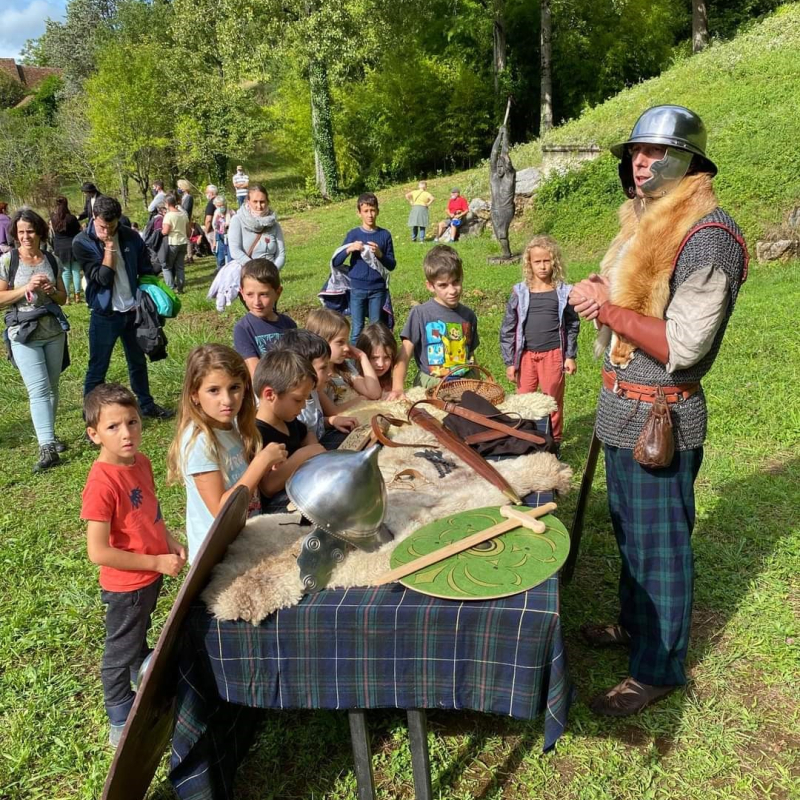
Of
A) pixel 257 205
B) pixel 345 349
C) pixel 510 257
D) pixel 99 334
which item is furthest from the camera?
pixel 510 257

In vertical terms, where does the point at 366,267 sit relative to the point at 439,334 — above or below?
above

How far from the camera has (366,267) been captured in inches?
250

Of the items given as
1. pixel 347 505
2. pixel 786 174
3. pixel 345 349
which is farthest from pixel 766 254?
pixel 347 505

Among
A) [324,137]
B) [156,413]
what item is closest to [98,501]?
[156,413]

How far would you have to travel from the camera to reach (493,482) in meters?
2.32

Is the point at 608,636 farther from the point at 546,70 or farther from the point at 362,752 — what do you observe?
the point at 546,70

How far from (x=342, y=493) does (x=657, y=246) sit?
128 cm

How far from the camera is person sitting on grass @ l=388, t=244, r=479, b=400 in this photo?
4.04 metres

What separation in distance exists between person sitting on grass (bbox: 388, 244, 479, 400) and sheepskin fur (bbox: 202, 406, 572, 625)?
4.15ft

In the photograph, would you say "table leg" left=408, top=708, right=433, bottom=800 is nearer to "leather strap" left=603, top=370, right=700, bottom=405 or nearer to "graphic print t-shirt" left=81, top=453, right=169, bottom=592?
"graphic print t-shirt" left=81, top=453, right=169, bottom=592

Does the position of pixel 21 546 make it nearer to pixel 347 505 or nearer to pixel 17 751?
pixel 17 751

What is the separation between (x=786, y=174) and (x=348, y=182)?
20.8 metres

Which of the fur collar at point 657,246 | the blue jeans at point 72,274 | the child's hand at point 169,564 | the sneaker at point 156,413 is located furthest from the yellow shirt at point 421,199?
the child's hand at point 169,564

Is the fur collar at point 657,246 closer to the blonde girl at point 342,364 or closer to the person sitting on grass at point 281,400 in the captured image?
the person sitting on grass at point 281,400
